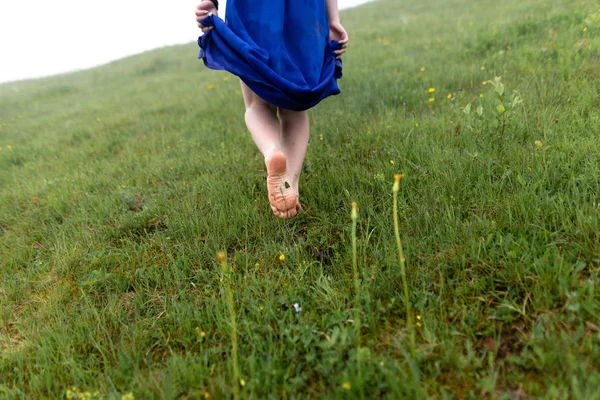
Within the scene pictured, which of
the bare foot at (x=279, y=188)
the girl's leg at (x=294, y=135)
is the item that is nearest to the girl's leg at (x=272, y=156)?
the bare foot at (x=279, y=188)

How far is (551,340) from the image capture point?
117 cm

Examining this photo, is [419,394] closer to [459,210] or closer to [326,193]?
[459,210]

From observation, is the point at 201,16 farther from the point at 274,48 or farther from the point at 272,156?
the point at 272,156

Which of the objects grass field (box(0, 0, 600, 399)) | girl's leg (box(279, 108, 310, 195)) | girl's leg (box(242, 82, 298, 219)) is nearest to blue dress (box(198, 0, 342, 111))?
girl's leg (box(242, 82, 298, 219))

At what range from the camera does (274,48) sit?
194 cm

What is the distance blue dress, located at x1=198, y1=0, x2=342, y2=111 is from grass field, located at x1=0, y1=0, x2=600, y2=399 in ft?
2.20

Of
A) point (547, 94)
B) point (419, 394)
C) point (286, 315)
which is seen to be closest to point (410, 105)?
point (547, 94)

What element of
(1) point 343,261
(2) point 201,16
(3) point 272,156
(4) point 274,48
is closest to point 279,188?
(3) point 272,156

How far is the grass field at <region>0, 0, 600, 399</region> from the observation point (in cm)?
124

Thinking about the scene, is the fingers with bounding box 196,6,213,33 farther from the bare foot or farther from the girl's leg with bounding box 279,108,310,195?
the bare foot

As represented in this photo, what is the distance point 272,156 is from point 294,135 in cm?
50

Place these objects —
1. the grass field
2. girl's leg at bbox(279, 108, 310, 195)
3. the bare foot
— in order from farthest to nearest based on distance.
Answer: girl's leg at bbox(279, 108, 310, 195)
the bare foot
the grass field

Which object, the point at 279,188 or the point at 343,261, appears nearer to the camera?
the point at 343,261

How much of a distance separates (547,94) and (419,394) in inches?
108
